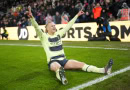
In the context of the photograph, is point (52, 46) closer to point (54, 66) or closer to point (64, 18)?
point (54, 66)

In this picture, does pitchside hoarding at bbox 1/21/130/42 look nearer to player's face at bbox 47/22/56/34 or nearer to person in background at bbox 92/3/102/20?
person in background at bbox 92/3/102/20

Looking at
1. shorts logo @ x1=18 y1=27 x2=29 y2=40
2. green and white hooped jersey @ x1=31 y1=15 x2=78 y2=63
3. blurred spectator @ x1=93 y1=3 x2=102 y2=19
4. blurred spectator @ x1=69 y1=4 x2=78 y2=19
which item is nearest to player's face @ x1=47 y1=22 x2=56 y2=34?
green and white hooped jersey @ x1=31 y1=15 x2=78 y2=63

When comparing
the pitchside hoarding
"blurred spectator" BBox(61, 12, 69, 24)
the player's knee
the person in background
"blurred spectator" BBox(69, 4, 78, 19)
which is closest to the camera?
the player's knee

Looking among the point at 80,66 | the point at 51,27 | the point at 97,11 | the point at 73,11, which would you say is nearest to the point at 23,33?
the point at 73,11

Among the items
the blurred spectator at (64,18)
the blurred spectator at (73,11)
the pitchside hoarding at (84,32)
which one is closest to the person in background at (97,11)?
the pitchside hoarding at (84,32)

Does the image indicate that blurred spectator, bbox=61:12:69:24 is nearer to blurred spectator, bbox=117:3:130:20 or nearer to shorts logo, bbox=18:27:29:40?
shorts logo, bbox=18:27:29:40

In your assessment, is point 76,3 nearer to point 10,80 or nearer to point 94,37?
point 94,37

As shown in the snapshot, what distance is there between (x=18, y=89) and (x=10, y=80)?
0.74 meters

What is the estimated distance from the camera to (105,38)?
12.9 meters

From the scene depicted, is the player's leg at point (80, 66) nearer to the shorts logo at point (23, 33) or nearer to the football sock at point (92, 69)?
the football sock at point (92, 69)

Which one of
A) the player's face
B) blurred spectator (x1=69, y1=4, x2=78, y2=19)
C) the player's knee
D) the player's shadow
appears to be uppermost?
blurred spectator (x1=69, y1=4, x2=78, y2=19)

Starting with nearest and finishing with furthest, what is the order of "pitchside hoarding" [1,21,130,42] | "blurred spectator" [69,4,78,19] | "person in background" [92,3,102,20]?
"pitchside hoarding" [1,21,130,42] < "person in background" [92,3,102,20] < "blurred spectator" [69,4,78,19]

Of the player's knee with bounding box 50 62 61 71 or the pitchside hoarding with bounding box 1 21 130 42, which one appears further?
the pitchside hoarding with bounding box 1 21 130 42

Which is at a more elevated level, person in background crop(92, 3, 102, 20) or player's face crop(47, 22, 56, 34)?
person in background crop(92, 3, 102, 20)
